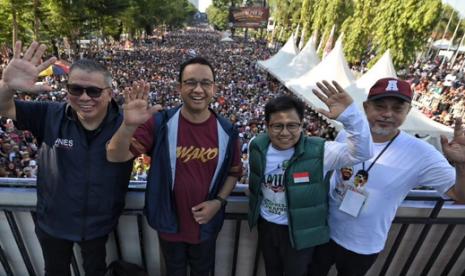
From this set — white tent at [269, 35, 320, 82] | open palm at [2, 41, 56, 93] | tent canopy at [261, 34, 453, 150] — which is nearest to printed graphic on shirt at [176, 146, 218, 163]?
open palm at [2, 41, 56, 93]

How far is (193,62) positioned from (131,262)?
1.67 meters

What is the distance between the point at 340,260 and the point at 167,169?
54.9 inches

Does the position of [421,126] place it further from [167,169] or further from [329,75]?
[167,169]

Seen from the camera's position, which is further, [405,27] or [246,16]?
[246,16]

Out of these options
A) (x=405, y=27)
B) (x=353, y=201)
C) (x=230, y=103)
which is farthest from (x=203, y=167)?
(x=405, y=27)

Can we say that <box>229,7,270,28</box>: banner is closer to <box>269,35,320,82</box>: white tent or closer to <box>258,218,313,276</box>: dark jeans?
<box>269,35,320,82</box>: white tent

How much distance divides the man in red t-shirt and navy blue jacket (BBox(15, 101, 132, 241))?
0.57 feet

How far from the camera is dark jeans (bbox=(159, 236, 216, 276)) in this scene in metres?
2.15

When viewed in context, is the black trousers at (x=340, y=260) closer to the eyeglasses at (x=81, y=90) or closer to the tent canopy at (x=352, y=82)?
the eyeglasses at (x=81, y=90)

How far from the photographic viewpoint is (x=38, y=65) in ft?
6.56

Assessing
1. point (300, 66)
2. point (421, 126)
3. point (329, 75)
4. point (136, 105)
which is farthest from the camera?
point (300, 66)

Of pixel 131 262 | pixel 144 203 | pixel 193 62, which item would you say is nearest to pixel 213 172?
pixel 144 203

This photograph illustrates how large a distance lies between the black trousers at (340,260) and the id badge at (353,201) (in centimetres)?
31

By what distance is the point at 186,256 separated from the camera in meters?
2.22
